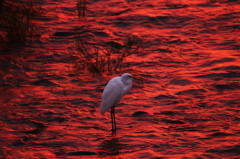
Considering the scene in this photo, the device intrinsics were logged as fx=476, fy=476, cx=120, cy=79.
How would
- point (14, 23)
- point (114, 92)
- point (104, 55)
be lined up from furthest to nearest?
point (14, 23)
point (104, 55)
point (114, 92)

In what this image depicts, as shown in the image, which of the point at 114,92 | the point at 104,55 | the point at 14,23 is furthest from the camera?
the point at 14,23

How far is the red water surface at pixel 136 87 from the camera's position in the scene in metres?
6.66

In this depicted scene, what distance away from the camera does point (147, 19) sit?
11844 millimetres

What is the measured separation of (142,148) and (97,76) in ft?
9.33

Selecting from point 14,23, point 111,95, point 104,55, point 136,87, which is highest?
point 14,23

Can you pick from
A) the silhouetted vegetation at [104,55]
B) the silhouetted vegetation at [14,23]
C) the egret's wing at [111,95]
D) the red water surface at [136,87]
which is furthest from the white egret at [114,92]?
the silhouetted vegetation at [14,23]

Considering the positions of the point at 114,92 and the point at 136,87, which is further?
the point at 136,87

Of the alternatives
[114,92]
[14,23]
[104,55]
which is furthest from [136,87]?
[14,23]

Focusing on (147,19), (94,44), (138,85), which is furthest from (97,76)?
(147,19)

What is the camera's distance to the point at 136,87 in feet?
28.2

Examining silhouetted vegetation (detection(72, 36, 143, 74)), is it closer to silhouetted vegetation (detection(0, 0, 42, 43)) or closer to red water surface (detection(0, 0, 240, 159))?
red water surface (detection(0, 0, 240, 159))

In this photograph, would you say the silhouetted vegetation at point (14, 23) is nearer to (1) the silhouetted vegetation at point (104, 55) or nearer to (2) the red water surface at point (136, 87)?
(2) the red water surface at point (136, 87)

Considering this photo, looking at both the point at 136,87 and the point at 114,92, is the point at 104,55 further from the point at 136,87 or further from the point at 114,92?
the point at 114,92

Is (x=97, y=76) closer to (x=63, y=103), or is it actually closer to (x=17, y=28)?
(x=63, y=103)
